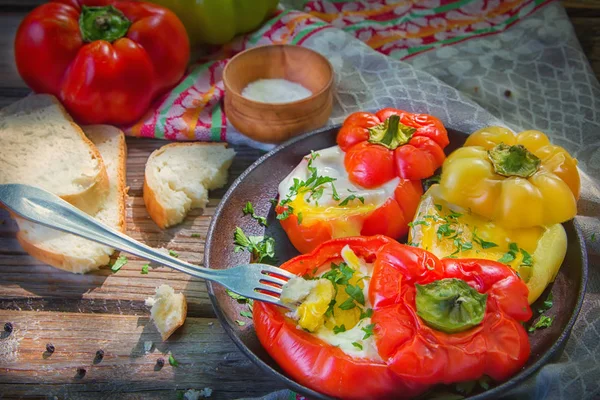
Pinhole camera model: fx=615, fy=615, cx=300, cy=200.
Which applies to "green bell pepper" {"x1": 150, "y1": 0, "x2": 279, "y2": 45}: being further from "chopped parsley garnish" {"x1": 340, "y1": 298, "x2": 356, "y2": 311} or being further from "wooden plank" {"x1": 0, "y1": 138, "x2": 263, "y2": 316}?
"chopped parsley garnish" {"x1": 340, "y1": 298, "x2": 356, "y2": 311}

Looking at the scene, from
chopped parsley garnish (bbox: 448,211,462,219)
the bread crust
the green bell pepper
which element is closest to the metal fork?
the bread crust

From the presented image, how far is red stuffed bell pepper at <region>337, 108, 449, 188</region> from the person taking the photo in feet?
8.18

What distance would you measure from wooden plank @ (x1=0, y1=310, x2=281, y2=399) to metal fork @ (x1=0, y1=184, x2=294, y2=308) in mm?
349

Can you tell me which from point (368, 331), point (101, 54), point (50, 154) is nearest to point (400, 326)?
point (368, 331)

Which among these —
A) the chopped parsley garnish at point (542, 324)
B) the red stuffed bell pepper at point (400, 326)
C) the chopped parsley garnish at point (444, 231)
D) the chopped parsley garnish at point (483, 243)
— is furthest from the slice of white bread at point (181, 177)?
the chopped parsley garnish at point (542, 324)

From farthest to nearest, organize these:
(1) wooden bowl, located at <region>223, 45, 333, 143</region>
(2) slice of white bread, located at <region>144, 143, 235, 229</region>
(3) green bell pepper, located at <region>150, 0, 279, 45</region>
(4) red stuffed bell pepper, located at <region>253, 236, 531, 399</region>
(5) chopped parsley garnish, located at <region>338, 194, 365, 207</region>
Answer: (3) green bell pepper, located at <region>150, 0, 279, 45</region> → (1) wooden bowl, located at <region>223, 45, 333, 143</region> → (2) slice of white bread, located at <region>144, 143, 235, 229</region> → (5) chopped parsley garnish, located at <region>338, 194, 365, 207</region> → (4) red stuffed bell pepper, located at <region>253, 236, 531, 399</region>

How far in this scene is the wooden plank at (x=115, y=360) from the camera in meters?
2.21

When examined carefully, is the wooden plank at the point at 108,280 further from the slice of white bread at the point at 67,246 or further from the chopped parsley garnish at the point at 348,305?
the chopped parsley garnish at the point at 348,305

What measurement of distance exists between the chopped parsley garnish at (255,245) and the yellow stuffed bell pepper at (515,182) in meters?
0.73

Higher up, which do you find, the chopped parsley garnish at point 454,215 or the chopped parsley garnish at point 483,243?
the chopped parsley garnish at point 483,243

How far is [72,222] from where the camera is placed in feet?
7.39

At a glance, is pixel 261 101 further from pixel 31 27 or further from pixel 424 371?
pixel 424 371

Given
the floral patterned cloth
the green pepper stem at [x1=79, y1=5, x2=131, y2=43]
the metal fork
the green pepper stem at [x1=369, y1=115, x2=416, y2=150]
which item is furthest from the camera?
the floral patterned cloth

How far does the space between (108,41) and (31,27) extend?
398 mm
